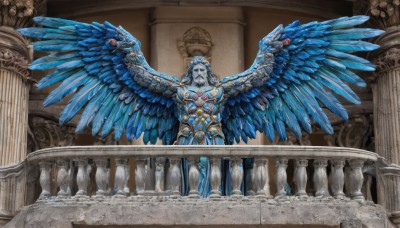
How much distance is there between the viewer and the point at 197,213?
444 inches

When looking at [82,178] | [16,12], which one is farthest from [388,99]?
[16,12]

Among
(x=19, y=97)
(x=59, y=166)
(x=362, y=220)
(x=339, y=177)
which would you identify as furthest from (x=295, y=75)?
(x=19, y=97)

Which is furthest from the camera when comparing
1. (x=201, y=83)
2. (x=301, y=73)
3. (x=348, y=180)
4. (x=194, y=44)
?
(x=194, y=44)

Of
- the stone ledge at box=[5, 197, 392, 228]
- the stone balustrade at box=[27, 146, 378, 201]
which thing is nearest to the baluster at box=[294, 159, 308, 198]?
the stone balustrade at box=[27, 146, 378, 201]

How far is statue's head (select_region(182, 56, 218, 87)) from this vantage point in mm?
13148

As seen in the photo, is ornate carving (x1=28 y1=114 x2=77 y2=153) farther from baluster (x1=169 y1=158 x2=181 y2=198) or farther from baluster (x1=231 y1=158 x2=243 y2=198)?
baluster (x1=231 y1=158 x2=243 y2=198)

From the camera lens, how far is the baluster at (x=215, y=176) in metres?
11.7

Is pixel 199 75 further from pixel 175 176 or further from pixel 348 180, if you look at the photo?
pixel 348 180

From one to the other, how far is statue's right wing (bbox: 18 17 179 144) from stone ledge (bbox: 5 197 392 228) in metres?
2.03

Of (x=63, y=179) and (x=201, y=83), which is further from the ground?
(x=201, y=83)

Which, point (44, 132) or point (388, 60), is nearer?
point (388, 60)

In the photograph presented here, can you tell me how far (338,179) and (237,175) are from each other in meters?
1.49

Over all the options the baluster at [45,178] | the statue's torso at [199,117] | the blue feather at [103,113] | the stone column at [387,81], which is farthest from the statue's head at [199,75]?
the stone column at [387,81]

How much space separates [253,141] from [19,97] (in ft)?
15.1
